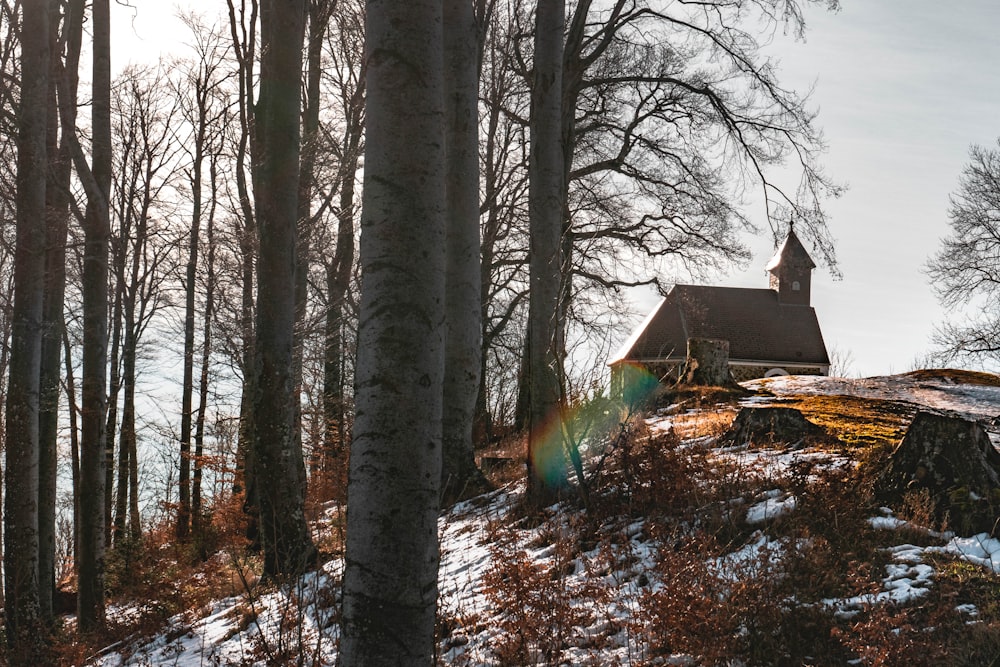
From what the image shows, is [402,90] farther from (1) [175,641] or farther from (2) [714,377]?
(2) [714,377]

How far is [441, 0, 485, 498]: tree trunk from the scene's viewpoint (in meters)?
7.71

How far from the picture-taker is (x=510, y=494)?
793 centimetres

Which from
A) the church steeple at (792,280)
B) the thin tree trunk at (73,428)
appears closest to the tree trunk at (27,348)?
the thin tree trunk at (73,428)

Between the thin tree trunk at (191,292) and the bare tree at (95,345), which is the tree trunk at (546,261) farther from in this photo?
the thin tree trunk at (191,292)

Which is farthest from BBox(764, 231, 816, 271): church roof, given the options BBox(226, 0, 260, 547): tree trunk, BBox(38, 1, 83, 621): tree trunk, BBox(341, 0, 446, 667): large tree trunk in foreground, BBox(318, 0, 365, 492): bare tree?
BBox(341, 0, 446, 667): large tree trunk in foreground

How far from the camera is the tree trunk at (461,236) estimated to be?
25.3 feet

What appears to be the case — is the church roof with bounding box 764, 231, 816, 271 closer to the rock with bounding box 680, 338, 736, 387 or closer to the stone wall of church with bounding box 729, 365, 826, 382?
the stone wall of church with bounding box 729, 365, 826, 382

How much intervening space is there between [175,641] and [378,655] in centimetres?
451


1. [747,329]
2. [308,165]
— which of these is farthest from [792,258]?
Result: [308,165]

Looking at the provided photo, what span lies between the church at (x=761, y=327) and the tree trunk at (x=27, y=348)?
25.3 m

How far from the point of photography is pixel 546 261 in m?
6.97

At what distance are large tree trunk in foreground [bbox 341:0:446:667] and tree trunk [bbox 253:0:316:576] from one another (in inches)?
188

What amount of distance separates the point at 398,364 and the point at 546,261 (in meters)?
4.27

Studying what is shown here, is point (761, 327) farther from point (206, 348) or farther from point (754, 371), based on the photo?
point (206, 348)
